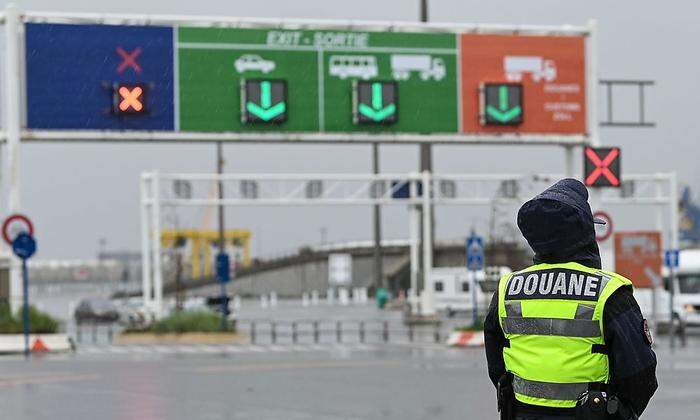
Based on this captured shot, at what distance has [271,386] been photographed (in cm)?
1794

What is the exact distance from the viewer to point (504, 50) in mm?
32438

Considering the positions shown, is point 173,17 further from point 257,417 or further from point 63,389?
point 257,417

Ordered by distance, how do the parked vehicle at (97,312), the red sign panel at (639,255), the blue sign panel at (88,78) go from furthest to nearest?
the parked vehicle at (97,312), the blue sign panel at (88,78), the red sign panel at (639,255)

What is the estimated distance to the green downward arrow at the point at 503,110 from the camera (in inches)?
1262

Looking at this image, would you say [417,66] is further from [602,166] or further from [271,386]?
[271,386]

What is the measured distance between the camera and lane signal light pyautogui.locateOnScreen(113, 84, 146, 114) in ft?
98.3

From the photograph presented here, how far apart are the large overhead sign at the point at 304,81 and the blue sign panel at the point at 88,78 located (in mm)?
23

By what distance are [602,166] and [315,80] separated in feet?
25.7

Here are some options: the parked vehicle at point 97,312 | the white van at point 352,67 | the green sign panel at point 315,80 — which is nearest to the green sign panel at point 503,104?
the green sign panel at point 315,80

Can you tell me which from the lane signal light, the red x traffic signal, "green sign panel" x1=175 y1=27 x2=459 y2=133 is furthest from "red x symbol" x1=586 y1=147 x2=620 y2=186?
the lane signal light

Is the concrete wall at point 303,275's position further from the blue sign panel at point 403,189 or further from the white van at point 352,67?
the white van at point 352,67

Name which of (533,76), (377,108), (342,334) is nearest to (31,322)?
(377,108)

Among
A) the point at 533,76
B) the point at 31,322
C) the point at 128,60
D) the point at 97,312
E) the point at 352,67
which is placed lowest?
the point at 97,312

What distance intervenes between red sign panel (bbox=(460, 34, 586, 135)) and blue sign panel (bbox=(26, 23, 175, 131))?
24.3 feet
